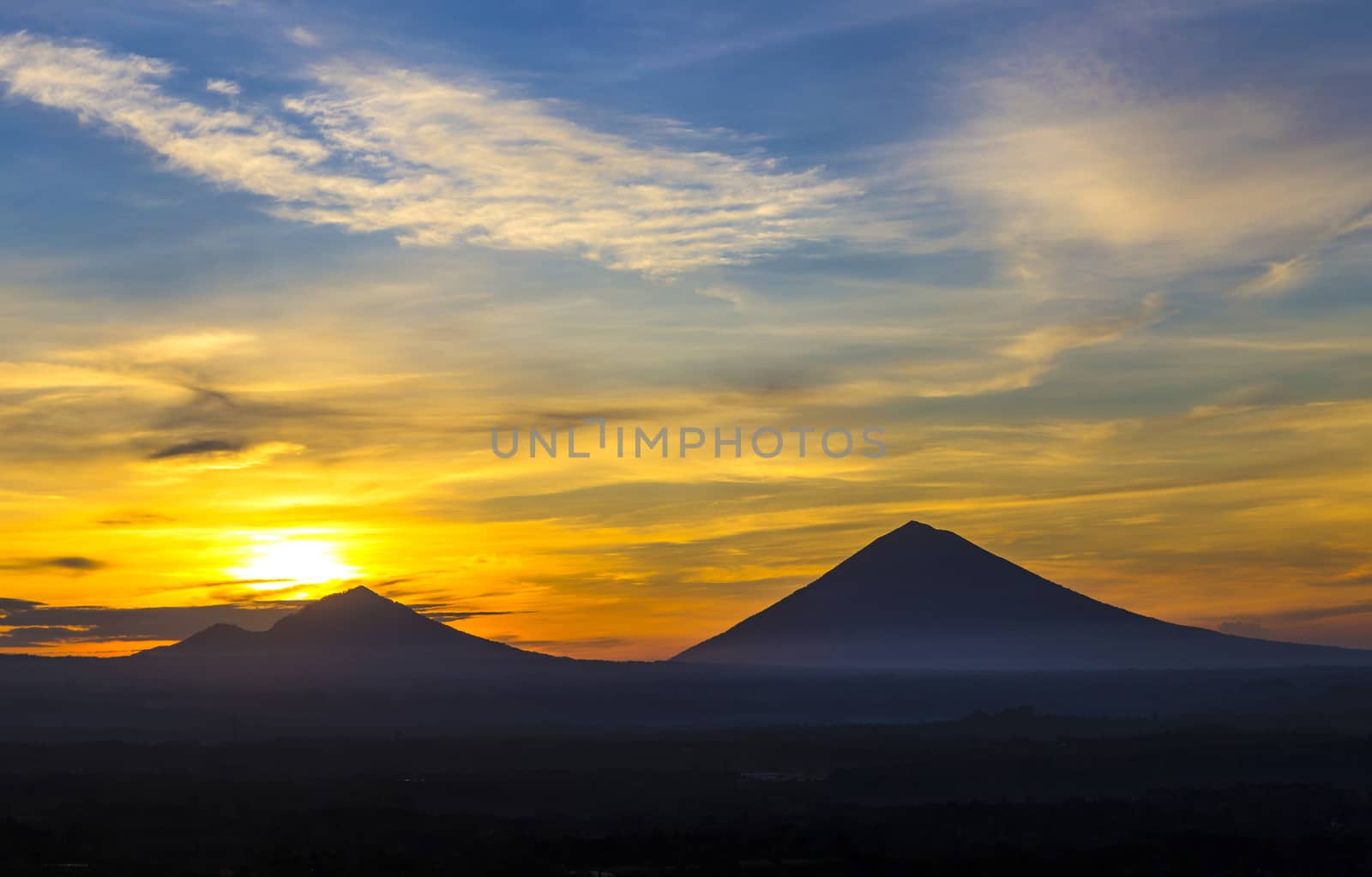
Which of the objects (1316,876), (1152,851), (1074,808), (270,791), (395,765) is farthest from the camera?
(395,765)

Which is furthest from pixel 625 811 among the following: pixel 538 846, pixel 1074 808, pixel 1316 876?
pixel 1316 876

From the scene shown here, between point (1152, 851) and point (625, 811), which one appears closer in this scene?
point (1152, 851)

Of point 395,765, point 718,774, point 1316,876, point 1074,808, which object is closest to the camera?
point 1316,876

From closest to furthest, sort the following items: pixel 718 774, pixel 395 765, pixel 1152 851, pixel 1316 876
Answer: pixel 1316 876, pixel 1152 851, pixel 718 774, pixel 395 765

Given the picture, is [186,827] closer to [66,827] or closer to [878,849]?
[66,827]

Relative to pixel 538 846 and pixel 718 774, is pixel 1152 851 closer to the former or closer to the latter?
pixel 538 846

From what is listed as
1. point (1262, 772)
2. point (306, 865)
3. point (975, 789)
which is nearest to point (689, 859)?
point (306, 865)
